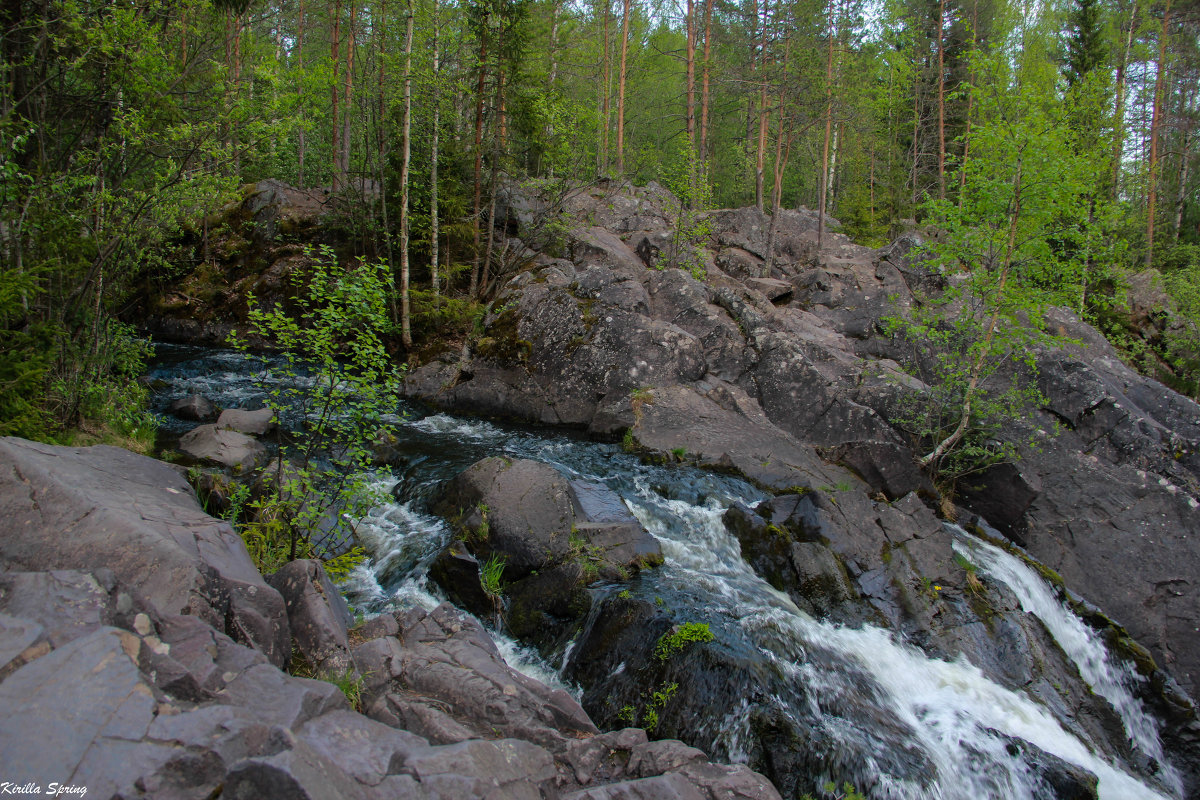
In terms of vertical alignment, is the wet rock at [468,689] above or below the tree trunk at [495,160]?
below

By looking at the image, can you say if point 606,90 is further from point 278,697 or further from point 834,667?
point 278,697

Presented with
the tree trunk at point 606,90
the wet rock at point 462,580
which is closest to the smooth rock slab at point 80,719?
the wet rock at point 462,580

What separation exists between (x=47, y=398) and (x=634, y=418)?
32.9 ft

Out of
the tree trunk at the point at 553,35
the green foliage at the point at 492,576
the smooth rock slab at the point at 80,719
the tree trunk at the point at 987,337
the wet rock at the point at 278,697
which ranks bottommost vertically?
the green foliage at the point at 492,576

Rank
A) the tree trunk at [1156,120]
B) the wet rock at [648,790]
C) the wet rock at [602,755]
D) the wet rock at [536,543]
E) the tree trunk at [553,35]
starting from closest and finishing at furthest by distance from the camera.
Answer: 1. the wet rock at [648,790]
2. the wet rock at [602,755]
3. the wet rock at [536,543]
4. the tree trunk at [553,35]
5. the tree trunk at [1156,120]

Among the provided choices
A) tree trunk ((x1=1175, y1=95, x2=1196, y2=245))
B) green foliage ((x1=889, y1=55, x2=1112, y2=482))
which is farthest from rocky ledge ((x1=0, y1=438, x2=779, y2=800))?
tree trunk ((x1=1175, y1=95, x2=1196, y2=245))

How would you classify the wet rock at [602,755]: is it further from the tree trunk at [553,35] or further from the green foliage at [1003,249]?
the tree trunk at [553,35]

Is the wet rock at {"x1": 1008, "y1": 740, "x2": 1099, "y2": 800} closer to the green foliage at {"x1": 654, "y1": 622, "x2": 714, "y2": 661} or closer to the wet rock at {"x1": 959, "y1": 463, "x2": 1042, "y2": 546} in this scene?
the green foliage at {"x1": 654, "y1": 622, "x2": 714, "y2": 661}

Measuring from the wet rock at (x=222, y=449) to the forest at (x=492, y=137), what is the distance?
1031 mm

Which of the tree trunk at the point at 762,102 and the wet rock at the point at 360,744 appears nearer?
the wet rock at the point at 360,744

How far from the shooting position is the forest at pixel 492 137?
8.50m

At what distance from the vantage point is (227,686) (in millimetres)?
3498

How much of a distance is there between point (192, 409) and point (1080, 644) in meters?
16.3

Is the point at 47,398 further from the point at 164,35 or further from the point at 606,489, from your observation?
the point at 606,489
